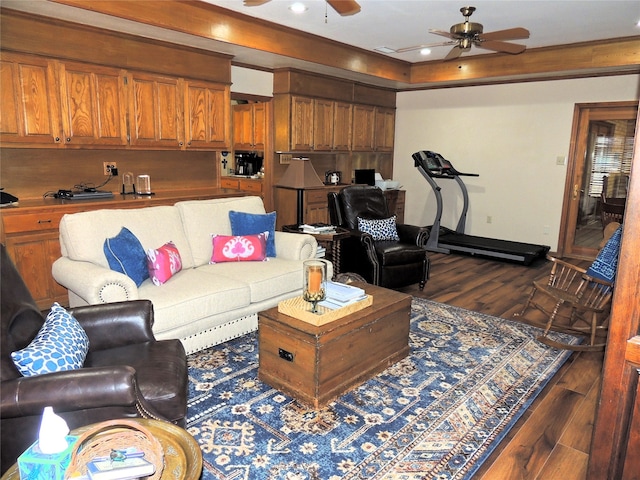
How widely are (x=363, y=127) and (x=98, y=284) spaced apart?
214 inches

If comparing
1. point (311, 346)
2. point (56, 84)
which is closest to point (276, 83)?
point (56, 84)

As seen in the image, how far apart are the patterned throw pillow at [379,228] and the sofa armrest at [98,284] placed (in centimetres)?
251

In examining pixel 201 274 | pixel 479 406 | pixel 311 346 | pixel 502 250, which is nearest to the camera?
pixel 311 346

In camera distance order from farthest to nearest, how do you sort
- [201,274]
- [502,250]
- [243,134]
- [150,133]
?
[243,134] < [502,250] < [150,133] < [201,274]

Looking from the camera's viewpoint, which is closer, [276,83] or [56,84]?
[56,84]

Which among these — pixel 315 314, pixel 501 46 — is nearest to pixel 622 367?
pixel 315 314

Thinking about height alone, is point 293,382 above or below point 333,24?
below

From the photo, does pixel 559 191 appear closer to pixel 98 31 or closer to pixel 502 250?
pixel 502 250

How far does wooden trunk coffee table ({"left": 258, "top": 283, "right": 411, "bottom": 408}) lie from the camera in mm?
2455

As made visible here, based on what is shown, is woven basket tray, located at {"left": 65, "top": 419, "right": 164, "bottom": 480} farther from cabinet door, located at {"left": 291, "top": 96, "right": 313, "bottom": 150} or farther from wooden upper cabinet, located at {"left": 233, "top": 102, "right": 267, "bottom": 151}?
wooden upper cabinet, located at {"left": 233, "top": 102, "right": 267, "bottom": 151}

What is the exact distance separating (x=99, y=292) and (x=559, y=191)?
5.97 metres

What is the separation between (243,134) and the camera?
6.85 metres

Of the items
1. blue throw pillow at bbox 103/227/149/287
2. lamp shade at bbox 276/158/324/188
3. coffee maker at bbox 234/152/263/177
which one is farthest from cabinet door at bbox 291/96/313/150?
blue throw pillow at bbox 103/227/149/287

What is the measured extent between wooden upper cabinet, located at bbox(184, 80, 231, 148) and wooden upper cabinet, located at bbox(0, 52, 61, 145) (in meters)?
1.34
